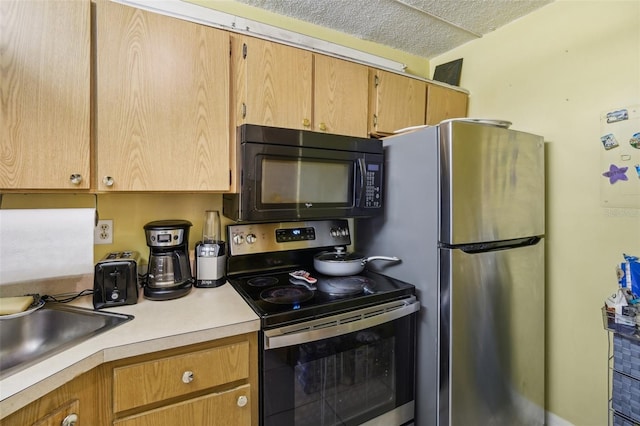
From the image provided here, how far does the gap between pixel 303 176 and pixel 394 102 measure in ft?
2.70

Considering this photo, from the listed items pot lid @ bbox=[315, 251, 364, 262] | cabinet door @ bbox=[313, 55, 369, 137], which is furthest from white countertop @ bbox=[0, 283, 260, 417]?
cabinet door @ bbox=[313, 55, 369, 137]

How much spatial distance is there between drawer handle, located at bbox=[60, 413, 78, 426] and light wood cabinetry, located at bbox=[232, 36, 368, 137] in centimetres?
116

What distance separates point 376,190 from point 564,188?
3.54 ft

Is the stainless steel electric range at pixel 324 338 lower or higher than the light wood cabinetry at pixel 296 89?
lower

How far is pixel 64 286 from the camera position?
1.29 metres

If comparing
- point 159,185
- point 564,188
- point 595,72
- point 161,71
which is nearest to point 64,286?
point 159,185

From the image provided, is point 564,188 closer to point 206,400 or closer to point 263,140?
point 263,140

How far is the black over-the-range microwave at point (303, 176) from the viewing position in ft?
4.25

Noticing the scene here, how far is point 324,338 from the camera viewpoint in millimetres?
1171

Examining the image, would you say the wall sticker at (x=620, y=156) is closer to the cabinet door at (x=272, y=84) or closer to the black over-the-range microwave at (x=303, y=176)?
the black over-the-range microwave at (x=303, y=176)

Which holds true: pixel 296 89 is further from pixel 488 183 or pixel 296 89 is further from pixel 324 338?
pixel 324 338

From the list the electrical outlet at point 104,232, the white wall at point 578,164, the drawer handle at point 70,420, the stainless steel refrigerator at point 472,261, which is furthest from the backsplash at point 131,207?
the white wall at point 578,164

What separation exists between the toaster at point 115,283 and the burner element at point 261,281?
50 centimetres

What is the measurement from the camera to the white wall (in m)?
1.49
